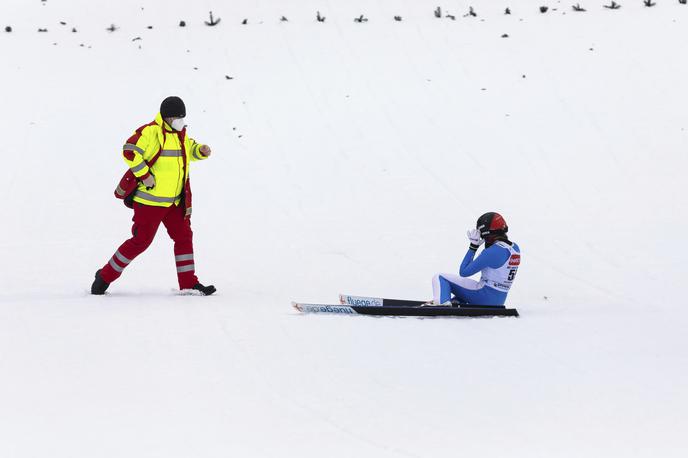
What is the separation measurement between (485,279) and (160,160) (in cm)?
328

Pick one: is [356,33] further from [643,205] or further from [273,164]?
[643,205]

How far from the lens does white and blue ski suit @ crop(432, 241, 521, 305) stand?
28.0 ft

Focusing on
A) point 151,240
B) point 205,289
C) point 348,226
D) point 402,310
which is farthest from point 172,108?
point 348,226

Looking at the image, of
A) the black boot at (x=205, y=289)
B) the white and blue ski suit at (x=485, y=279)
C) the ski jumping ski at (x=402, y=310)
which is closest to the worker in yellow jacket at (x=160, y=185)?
the black boot at (x=205, y=289)

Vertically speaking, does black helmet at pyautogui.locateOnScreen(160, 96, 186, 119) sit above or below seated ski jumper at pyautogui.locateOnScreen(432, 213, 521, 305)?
above

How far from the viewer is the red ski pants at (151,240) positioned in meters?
8.80

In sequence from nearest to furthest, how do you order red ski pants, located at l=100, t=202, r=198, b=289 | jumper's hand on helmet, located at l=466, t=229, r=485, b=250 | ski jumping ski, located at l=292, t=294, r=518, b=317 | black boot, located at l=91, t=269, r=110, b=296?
ski jumping ski, located at l=292, t=294, r=518, b=317 → jumper's hand on helmet, located at l=466, t=229, r=485, b=250 → red ski pants, located at l=100, t=202, r=198, b=289 → black boot, located at l=91, t=269, r=110, b=296

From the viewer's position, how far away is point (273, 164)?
14.9 m

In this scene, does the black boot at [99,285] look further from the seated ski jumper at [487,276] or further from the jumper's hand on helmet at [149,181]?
the seated ski jumper at [487,276]

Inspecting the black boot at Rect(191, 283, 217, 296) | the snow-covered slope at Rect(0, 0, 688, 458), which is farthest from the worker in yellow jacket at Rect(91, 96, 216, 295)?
the snow-covered slope at Rect(0, 0, 688, 458)

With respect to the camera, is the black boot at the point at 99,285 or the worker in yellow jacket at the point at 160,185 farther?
the black boot at the point at 99,285

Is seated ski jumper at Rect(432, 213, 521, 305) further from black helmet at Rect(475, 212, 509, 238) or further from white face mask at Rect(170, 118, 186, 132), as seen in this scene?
white face mask at Rect(170, 118, 186, 132)

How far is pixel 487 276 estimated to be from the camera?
872 centimetres

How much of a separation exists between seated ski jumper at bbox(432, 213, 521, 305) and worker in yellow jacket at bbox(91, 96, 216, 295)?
2.54m
